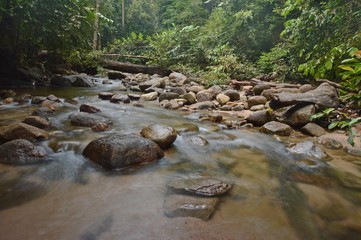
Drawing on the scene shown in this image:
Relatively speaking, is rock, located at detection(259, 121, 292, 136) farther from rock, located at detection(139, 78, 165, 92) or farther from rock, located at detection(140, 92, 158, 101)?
rock, located at detection(139, 78, 165, 92)

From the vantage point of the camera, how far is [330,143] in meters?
4.07

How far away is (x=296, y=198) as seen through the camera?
2.50 metres

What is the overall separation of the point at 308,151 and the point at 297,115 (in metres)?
1.38

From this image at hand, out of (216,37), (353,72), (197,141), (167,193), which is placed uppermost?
(216,37)

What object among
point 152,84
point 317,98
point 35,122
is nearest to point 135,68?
point 152,84

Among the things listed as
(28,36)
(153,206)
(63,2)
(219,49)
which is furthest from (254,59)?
(153,206)

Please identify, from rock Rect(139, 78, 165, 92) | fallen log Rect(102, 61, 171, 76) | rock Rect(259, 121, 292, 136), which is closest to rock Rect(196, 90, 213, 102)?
rock Rect(139, 78, 165, 92)

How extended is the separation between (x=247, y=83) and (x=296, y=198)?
7126 mm

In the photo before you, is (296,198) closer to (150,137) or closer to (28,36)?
(150,137)

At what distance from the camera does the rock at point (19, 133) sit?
327cm

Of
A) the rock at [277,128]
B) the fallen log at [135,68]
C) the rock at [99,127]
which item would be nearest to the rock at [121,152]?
the rock at [99,127]

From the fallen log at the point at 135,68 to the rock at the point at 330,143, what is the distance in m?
9.40

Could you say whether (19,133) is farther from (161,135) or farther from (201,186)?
(201,186)

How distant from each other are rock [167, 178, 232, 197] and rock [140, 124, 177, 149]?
3.01 ft
